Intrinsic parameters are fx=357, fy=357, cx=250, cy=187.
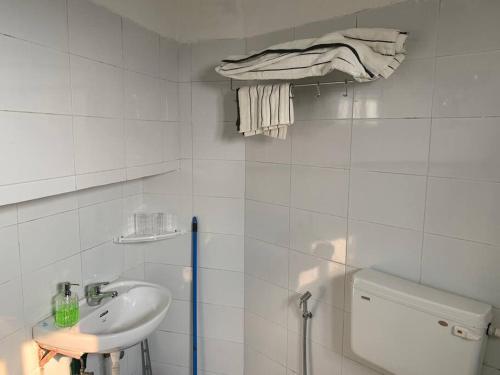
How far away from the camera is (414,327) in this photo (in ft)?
4.29

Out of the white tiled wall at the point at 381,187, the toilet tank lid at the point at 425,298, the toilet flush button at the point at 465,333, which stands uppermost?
the white tiled wall at the point at 381,187

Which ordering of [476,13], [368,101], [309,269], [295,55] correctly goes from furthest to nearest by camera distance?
[309,269] < [368,101] < [295,55] < [476,13]

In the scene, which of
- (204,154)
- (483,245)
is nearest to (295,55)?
(204,154)

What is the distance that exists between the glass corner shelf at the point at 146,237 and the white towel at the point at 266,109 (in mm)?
808

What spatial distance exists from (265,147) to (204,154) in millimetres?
364

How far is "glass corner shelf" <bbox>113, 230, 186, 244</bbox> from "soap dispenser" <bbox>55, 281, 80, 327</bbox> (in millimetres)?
397

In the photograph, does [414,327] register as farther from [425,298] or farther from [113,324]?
[113,324]

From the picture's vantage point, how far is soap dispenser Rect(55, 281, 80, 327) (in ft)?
4.97

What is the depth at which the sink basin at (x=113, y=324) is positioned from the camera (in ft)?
4.70

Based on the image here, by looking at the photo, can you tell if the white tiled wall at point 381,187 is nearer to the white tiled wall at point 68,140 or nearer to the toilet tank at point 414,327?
the toilet tank at point 414,327

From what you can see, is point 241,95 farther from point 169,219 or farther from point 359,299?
point 359,299

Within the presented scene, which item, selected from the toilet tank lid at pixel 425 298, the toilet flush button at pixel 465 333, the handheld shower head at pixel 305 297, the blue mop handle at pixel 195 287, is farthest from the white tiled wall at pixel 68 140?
the toilet flush button at pixel 465 333

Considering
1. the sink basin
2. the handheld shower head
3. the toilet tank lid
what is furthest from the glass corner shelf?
A: the toilet tank lid

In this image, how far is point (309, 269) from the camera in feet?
5.81
